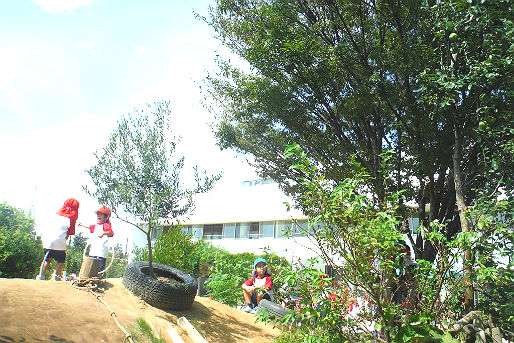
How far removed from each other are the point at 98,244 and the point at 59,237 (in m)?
0.85

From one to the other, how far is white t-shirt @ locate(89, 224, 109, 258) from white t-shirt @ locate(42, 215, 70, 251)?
0.65 meters

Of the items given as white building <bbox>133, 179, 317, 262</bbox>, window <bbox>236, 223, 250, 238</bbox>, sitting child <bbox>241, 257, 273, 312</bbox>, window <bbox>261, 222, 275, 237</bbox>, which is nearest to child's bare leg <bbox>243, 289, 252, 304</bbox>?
sitting child <bbox>241, 257, 273, 312</bbox>

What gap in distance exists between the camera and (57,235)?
27.1ft

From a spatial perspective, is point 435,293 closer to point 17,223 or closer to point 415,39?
point 415,39

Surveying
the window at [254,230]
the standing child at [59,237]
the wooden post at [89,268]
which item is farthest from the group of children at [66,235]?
the window at [254,230]

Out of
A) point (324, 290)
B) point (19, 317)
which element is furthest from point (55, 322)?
point (324, 290)

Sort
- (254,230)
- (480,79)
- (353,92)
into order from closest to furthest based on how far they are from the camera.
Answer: (480,79), (353,92), (254,230)

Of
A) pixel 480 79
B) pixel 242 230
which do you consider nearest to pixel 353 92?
pixel 480 79

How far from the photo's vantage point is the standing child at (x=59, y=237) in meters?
8.23

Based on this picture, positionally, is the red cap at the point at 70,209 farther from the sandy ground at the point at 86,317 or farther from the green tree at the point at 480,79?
the green tree at the point at 480,79

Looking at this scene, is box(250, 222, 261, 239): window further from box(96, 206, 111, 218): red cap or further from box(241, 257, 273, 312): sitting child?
box(96, 206, 111, 218): red cap

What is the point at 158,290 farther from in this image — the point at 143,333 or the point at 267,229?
the point at 267,229

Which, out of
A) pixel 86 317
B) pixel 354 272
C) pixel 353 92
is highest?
pixel 353 92

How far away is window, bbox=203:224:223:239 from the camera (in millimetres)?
31656
